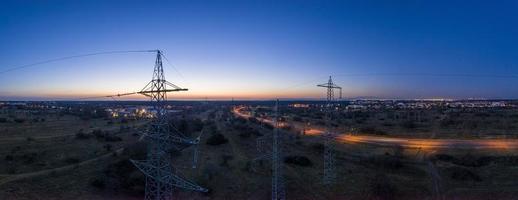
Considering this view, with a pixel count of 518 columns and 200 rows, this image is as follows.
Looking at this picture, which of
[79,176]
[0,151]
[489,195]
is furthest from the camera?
[0,151]

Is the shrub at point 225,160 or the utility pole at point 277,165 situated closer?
the utility pole at point 277,165

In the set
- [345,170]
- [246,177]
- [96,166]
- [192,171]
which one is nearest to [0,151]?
[96,166]

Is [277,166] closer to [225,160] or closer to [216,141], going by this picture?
[225,160]

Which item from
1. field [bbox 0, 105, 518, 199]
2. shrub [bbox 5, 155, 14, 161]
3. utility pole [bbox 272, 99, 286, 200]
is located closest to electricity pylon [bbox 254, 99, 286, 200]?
utility pole [bbox 272, 99, 286, 200]

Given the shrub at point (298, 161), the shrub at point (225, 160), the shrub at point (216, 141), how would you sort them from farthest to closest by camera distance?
the shrub at point (216, 141), the shrub at point (298, 161), the shrub at point (225, 160)

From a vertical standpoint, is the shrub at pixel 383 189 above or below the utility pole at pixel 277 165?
below

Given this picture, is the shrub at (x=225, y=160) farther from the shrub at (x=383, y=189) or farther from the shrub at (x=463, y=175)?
the shrub at (x=463, y=175)

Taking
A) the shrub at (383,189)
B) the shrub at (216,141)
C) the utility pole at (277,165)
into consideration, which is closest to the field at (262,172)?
the shrub at (383,189)

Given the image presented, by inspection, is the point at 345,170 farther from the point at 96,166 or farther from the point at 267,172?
the point at 96,166

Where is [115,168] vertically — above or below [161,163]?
below

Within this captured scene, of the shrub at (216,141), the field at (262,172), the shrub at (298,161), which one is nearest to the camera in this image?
the field at (262,172)

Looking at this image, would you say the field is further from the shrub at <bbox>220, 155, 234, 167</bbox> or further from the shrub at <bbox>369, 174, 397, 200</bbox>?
the shrub at <bbox>220, 155, 234, 167</bbox>
